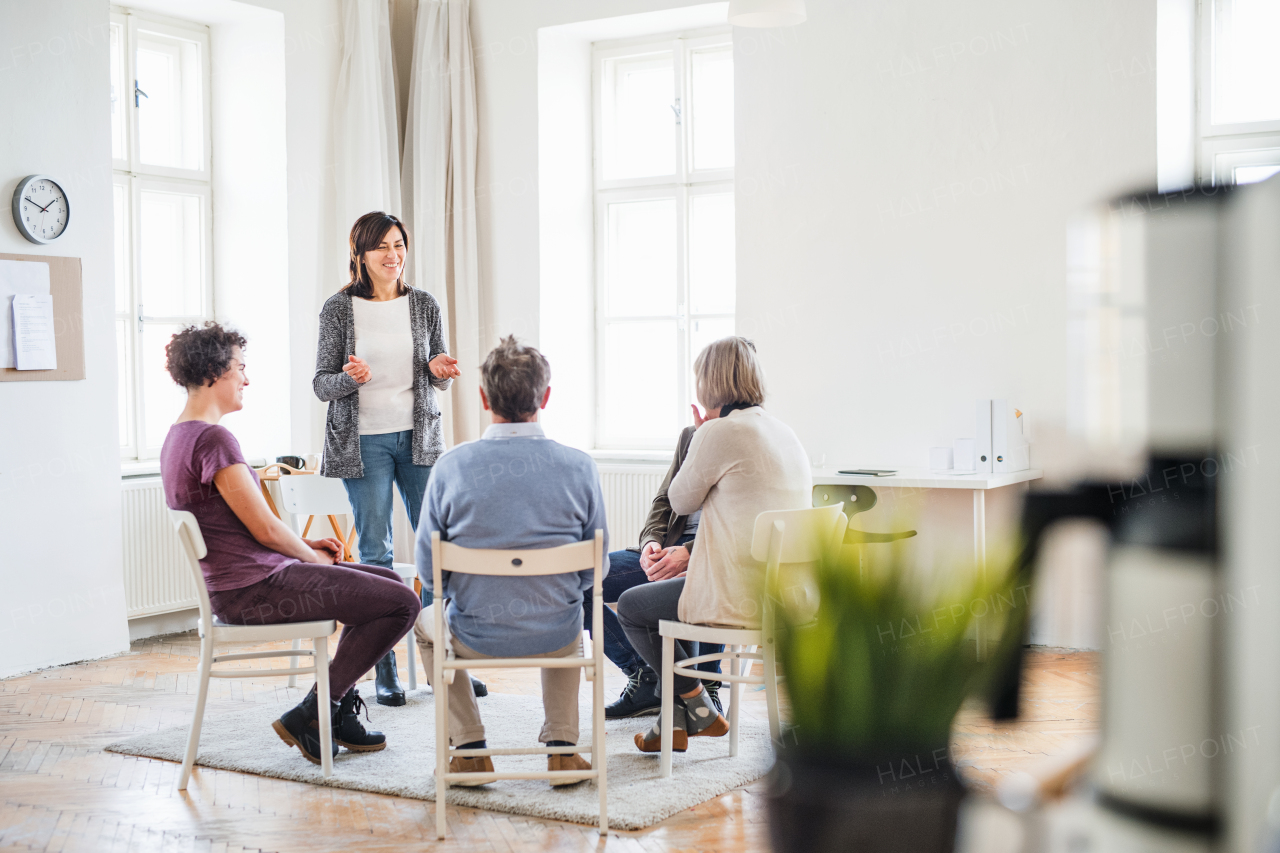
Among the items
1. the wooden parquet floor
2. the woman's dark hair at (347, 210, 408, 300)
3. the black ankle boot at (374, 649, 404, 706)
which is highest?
the woman's dark hair at (347, 210, 408, 300)

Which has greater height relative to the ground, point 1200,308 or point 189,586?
point 1200,308

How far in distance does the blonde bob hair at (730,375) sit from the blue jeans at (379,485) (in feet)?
3.99

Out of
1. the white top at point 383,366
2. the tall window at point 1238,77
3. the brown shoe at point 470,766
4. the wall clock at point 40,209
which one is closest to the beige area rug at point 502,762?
the brown shoe at point 470,766

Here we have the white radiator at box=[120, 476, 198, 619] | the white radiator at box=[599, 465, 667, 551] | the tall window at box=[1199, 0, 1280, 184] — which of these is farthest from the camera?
the white radiator at box=[599, 465, 667, 551]

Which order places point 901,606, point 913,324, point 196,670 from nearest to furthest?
point 901,606, point 196,670, point 913,324

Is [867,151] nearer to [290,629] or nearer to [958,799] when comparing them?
[290,629]

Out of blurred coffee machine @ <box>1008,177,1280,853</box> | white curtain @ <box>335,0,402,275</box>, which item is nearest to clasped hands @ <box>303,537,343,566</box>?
white curtain @ <box>335,0,402,275</box>

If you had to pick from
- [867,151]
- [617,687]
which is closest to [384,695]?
[617,687]

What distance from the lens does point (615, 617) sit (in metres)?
3.43

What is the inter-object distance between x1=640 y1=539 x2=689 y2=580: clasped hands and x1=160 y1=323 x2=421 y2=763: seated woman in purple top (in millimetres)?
641

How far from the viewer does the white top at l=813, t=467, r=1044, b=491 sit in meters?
4.00

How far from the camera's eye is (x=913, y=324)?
4.69 meters

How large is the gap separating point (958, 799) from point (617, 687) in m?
3.52

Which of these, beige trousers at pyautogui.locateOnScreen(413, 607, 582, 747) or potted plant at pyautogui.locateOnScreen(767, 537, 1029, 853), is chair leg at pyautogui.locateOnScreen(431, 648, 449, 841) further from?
potted plant at pyautogui.locateOnScreen(767, 537, 1029, 853)
